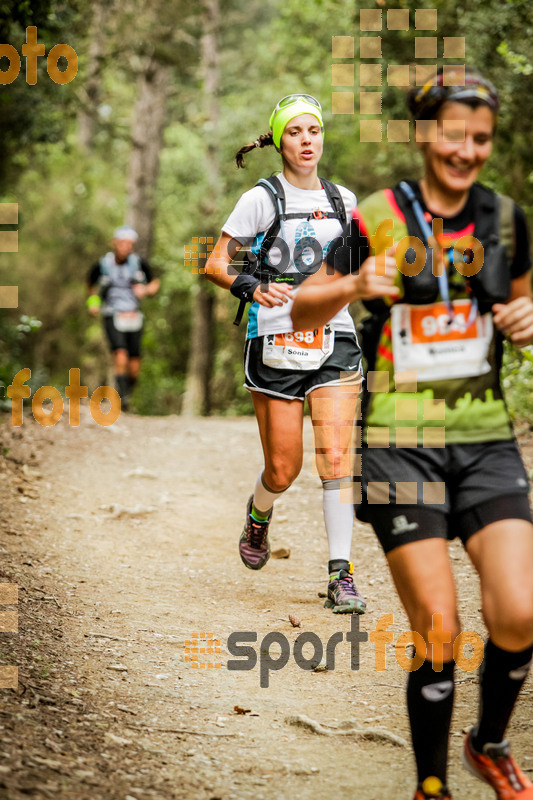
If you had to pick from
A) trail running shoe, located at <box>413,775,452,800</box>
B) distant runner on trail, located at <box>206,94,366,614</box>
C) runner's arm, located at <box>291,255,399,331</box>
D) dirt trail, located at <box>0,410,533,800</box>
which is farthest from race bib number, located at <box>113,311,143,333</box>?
trail running shoe, located at <box>413,775,452,800</box>

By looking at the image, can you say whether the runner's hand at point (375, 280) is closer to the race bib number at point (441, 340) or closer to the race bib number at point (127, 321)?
the race bib number at point (441, 340)

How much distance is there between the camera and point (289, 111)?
491 cm

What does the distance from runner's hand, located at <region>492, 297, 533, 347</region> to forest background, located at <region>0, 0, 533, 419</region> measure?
1111 cm

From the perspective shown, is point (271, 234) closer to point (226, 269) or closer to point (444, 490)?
point (226, 269)

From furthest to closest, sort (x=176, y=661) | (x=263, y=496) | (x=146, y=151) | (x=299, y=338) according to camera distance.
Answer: (x=146, y=151)
(x=263, y=496)
(x=299, y=338)
(x=176, y=661)

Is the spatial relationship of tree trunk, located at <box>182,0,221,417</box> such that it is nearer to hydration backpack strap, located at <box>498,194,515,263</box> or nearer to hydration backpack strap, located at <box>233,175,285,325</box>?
hydration backpack strap, located at <box>233,175,285,325</box>

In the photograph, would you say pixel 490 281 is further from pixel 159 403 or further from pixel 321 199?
pixel 159 403

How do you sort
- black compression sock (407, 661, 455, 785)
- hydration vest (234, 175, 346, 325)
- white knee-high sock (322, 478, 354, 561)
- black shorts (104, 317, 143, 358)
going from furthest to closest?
black shorts (104, 317, 143, 358) → white knee-high sock (322, 478, 354, 561) → hydration vest (234, 175, 346, 325) → black compression sock (407, 661, 455, 785)

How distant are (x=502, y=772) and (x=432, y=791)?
25 centimetres

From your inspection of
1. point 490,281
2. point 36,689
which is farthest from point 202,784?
point 490,281

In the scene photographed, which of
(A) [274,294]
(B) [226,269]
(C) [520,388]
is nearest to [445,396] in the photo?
(A) [274,294]

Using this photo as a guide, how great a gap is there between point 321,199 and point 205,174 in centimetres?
2042

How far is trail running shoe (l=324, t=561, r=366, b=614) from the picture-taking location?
4.71 metres

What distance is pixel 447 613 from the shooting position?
106 inches
